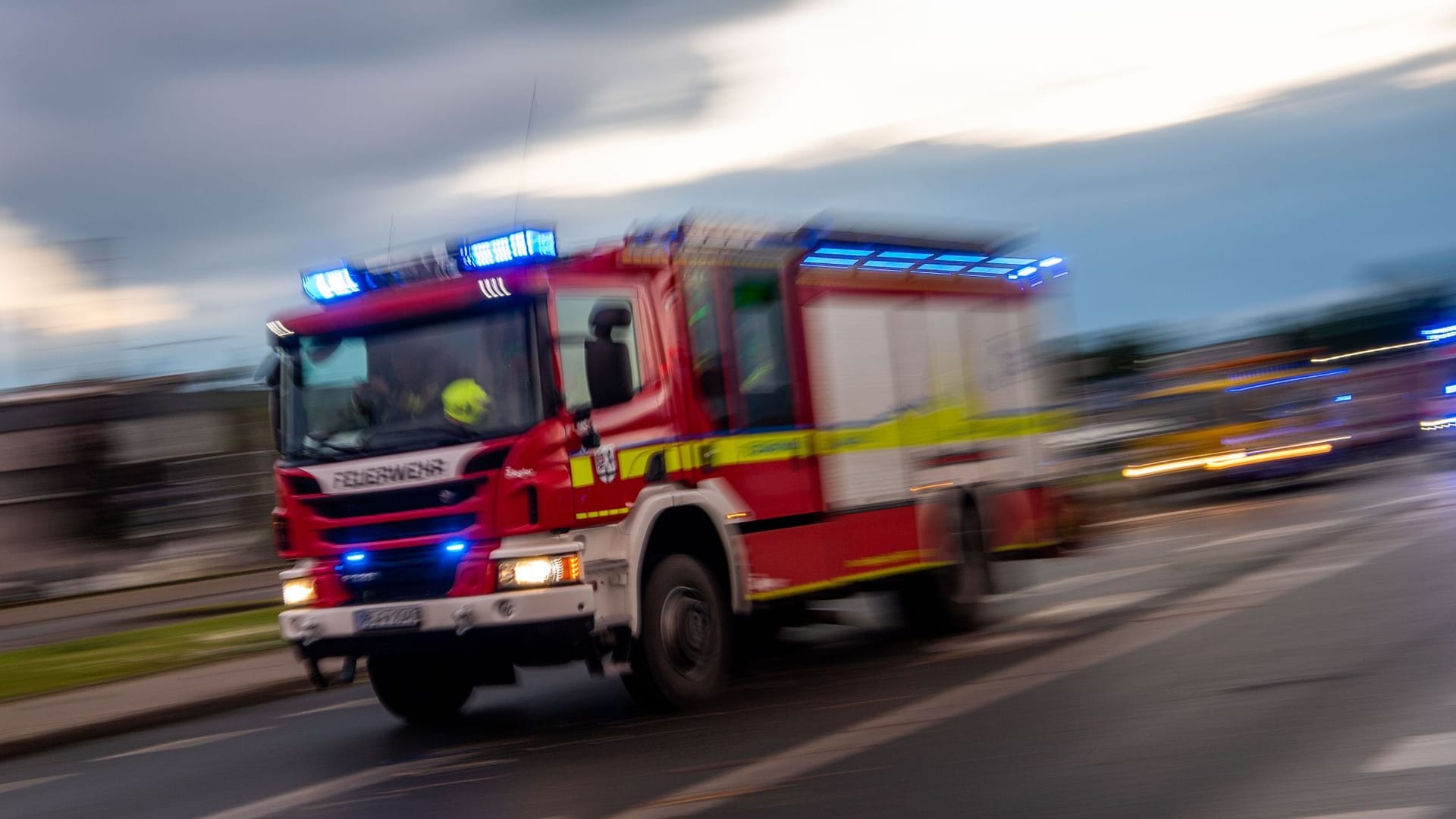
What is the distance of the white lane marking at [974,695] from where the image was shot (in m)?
7.19

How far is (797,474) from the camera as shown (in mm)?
11023

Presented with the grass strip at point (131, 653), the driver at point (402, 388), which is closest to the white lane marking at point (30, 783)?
the driver at point (402, 388)

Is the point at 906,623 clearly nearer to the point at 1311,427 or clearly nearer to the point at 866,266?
the point at 866,266

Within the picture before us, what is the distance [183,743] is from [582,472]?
3508 millimetres

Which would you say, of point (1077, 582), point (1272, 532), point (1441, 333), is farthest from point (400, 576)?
point (1441, 333)

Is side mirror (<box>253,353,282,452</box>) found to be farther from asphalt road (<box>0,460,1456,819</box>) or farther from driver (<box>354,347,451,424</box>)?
asphalt road (<box>0,460,1456,819</box>)

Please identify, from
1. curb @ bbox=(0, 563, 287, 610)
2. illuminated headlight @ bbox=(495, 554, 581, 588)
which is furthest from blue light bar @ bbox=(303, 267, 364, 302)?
curb @ bbox=(0, 563, 287, 610)

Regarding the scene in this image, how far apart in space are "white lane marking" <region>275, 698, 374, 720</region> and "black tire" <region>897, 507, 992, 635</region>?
399 cm

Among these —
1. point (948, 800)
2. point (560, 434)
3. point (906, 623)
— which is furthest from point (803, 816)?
point (906, 623)

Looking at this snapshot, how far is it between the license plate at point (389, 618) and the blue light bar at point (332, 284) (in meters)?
1.92

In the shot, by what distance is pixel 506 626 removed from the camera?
892cm

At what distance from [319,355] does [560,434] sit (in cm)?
169

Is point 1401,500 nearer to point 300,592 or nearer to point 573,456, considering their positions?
point 573,456

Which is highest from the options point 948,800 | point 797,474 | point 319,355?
point 319,355
